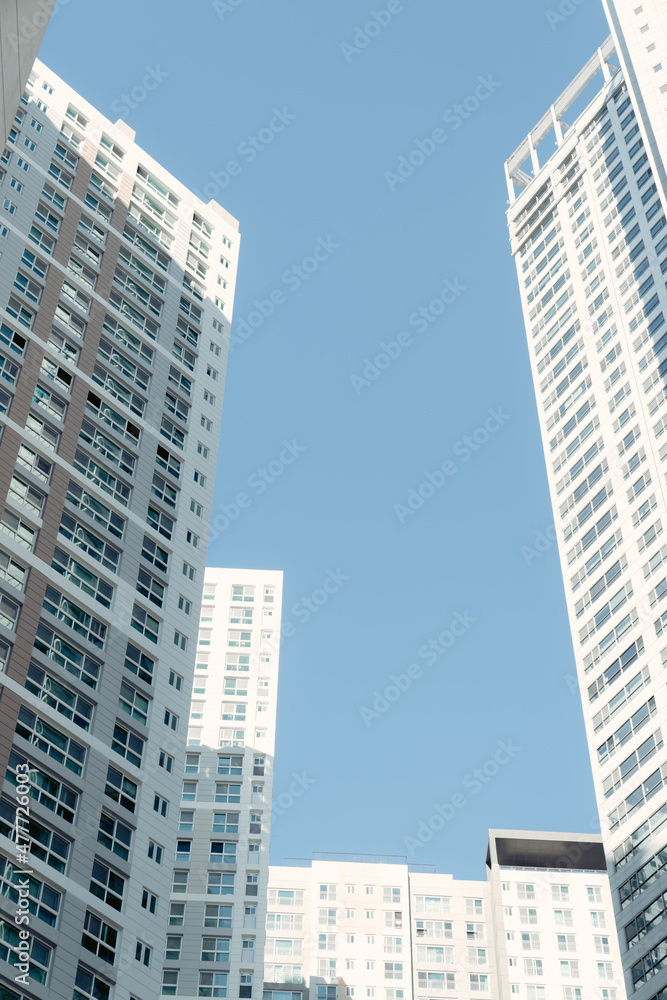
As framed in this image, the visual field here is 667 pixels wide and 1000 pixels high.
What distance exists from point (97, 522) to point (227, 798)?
1572 inches

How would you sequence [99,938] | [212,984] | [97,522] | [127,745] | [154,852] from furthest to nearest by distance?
[212,984] < [97,522] < [127,745] < [154,852] < [99,938]

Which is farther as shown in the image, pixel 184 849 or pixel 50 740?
pixel 184 849

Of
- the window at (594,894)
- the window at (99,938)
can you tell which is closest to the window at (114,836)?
the window at (99,938)

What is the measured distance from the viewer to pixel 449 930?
111688 mm

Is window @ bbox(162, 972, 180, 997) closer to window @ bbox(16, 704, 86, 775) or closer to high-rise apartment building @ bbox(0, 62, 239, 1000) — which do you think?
high-rise apartment building @ bbox(0, 62, 239, 1000)

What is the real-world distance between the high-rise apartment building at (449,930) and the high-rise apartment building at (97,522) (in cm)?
5975

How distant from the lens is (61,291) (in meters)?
60.9

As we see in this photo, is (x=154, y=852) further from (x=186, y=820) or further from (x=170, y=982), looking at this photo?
(x=186, y=820)

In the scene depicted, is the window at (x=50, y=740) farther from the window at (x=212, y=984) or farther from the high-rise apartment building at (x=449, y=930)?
the high-rise apartment building at (x=449, y=930)

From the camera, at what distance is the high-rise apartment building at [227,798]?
79.5 metres

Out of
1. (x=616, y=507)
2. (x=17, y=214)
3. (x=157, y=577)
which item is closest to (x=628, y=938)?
(x=616, y=507)

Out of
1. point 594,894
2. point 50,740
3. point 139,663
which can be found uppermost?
point 594,894

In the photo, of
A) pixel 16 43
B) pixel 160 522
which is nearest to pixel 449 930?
pixel 160 522

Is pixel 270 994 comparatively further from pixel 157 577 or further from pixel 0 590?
pixel 0 590
